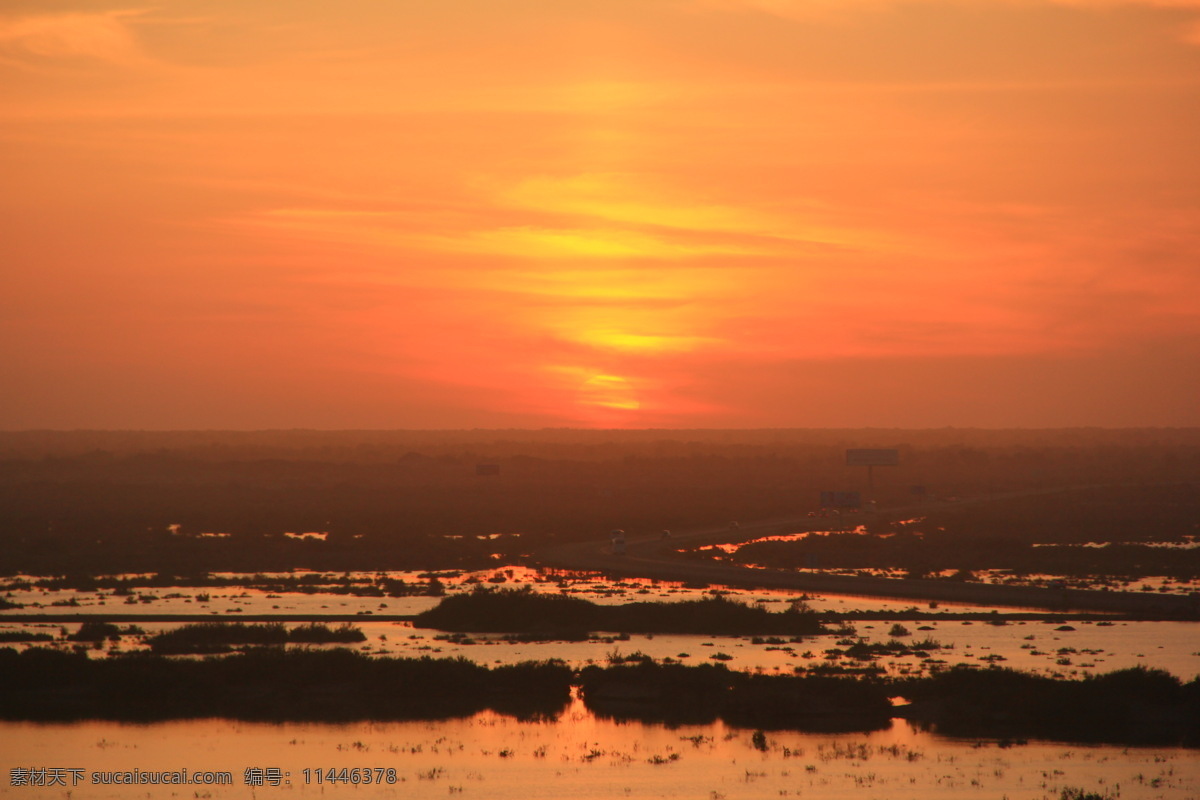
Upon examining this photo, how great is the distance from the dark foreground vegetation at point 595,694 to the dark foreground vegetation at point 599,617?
46.3 feet

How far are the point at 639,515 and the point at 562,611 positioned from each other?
80.6m

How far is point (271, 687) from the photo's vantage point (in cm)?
4541

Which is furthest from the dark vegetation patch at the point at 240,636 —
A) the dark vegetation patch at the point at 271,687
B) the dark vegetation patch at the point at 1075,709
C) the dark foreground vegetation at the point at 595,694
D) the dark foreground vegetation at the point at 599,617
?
the dark vegetation patch at the point at 1075,709

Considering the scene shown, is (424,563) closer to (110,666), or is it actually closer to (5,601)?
(5,601)

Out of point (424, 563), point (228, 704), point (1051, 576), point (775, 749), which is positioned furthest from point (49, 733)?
point (1051, 576)

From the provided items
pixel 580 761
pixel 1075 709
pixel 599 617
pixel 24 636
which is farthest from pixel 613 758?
pixel 24 636

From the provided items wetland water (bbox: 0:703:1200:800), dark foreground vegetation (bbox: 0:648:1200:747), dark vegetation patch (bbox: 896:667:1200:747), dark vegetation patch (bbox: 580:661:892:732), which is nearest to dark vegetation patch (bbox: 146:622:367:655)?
dark foreground vegetation (bbox: 0:648:1200:747)

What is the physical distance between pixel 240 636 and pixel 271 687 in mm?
10169

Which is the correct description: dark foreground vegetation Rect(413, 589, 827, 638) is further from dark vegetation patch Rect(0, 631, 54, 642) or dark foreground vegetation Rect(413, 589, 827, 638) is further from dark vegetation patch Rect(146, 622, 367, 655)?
dark vegetation patch Rect(0, 631, 54, 642)

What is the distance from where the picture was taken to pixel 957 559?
97625 mm

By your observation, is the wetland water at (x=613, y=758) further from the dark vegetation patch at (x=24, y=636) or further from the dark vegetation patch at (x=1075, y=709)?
the dark vegetation patch at (x=24, y=636)

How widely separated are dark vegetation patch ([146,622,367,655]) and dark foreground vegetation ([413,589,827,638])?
807 cm

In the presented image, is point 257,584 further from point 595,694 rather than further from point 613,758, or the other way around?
point 613,758

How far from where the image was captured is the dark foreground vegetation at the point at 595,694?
40312mm
